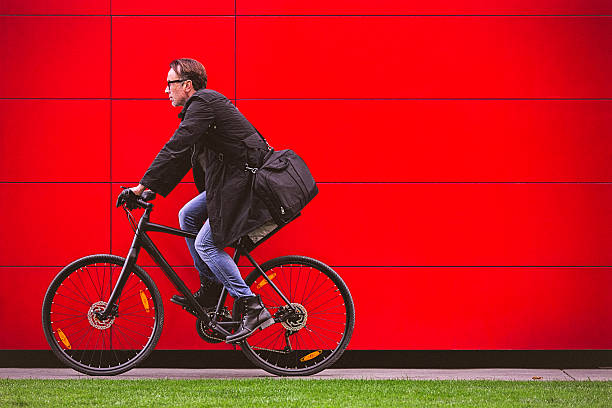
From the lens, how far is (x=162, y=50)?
255 inches

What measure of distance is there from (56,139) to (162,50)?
3.56 ft

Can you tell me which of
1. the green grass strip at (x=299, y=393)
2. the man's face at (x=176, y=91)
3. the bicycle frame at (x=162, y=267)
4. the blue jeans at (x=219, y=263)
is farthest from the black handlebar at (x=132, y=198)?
the green grass strip at (x=299, y=393)

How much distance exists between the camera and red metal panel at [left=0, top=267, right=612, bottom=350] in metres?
6.39

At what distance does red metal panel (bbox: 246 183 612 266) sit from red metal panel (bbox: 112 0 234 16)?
1617 mm

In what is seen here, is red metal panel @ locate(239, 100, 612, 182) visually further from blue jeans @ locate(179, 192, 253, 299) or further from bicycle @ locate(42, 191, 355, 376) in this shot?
blue jeans @ locate(179, 192, 253, 299)

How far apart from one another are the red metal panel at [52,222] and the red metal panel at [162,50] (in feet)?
2.80

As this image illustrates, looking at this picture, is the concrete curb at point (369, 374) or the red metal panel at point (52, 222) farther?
the red metal panel at point (52, 222)

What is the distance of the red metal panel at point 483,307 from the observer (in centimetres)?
639

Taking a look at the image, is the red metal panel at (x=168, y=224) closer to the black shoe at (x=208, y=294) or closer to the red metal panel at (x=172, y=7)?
the black shoe at (x=208, y=294)

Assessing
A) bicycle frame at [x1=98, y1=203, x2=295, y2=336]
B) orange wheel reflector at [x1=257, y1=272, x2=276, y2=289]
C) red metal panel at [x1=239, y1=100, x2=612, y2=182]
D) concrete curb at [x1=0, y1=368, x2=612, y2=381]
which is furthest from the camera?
red metal panel at [x1=239, y1=100, x2=612, y2=182]

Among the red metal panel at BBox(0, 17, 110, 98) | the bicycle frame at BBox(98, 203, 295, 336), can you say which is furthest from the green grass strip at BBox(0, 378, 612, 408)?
the red metal panel at BBox(0, 17, 110, 98)

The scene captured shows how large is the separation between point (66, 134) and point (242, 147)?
1.75 m

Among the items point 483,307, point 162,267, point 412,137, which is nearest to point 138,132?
point 162,267

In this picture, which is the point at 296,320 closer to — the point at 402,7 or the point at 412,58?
the point at 412,58
